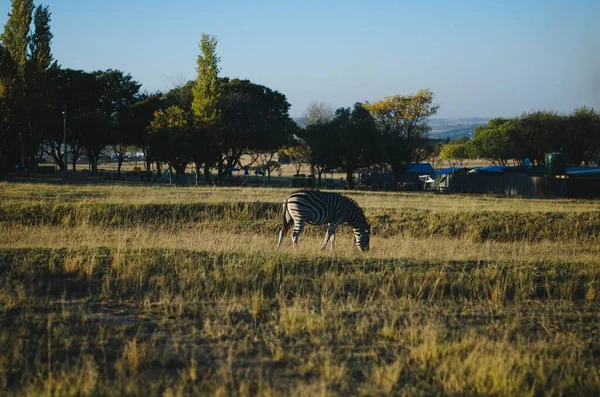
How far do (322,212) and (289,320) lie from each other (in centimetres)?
905

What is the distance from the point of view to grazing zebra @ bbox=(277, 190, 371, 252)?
18172 millimetres

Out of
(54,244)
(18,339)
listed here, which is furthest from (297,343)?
(54,244)

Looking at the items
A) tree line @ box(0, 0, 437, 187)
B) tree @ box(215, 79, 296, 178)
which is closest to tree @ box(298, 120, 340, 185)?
tree line @ box(0, 0, 437, 187)

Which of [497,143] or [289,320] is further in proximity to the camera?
[497,143]

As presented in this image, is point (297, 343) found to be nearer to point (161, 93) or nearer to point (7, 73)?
point (7, 73)

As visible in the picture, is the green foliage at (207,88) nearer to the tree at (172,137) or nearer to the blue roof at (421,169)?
the tree at (172,137)

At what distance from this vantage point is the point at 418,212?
86.4 feet

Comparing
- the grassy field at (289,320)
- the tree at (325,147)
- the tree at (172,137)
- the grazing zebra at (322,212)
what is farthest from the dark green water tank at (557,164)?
the grazing zebra at (322,212)

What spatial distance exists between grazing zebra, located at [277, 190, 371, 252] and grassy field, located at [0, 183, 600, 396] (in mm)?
1074

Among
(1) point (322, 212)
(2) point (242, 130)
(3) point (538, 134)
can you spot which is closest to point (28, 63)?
(2) point (242, 130)

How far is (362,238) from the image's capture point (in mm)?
18078

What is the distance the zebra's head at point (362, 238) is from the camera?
17594 mm

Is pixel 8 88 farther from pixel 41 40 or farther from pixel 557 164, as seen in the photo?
pixel 557 164

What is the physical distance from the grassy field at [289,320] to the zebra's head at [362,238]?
1.93 feet
